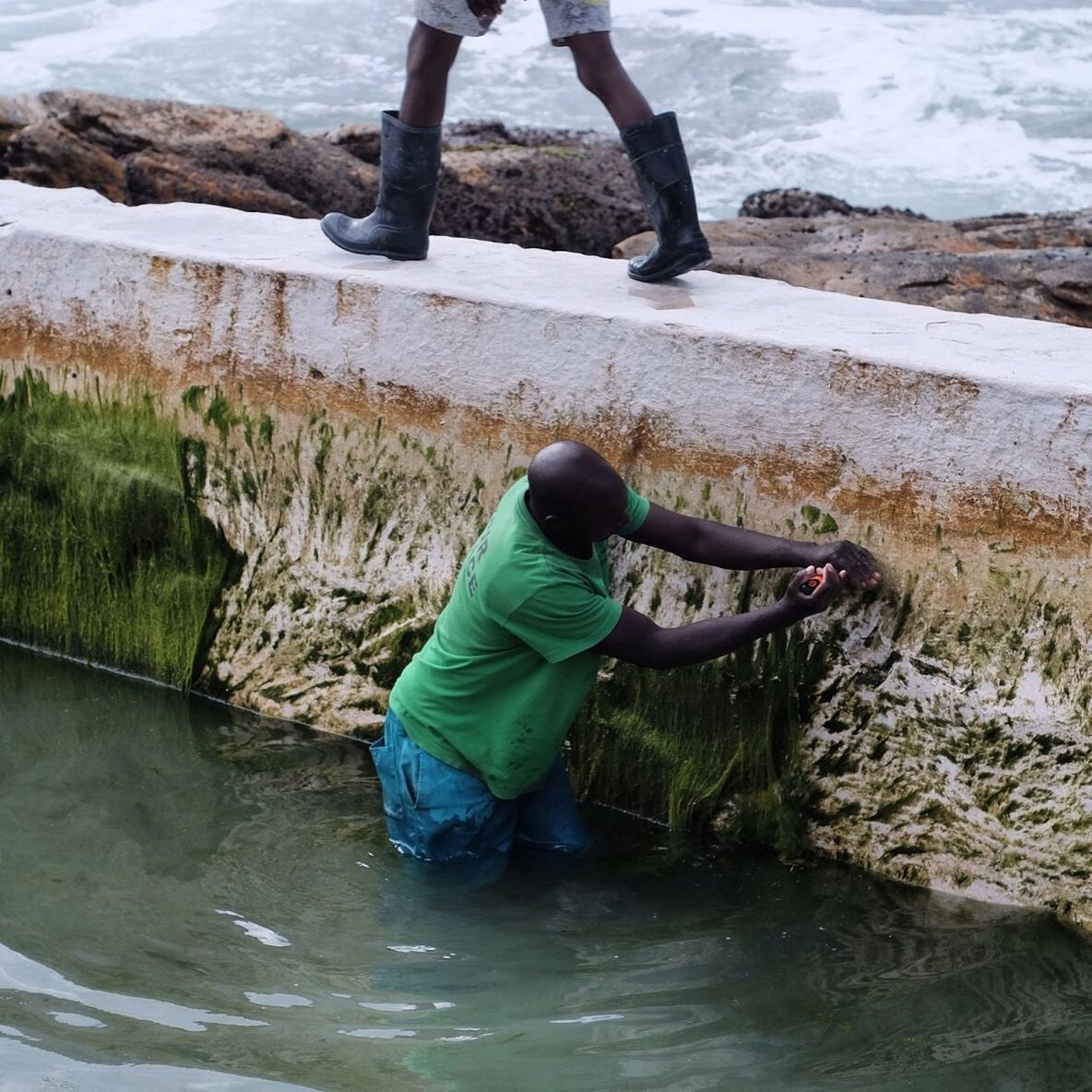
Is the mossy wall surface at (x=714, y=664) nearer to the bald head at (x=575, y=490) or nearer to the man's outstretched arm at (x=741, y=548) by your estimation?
the man's outstretched arm at (x=741, y=548)

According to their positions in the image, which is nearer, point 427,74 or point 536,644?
point 536,644

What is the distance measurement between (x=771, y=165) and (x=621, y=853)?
11.4 metres

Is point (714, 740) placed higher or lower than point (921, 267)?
lower

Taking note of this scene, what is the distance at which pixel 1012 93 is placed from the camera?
1639 centimetres

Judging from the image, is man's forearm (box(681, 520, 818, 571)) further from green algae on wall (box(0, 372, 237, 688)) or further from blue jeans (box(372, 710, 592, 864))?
green algae on wall (box(0, 372, 237, 688))

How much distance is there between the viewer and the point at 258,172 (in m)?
7.58

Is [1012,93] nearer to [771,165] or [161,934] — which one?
[771,165]

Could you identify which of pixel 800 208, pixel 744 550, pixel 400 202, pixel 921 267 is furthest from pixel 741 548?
pixel 800 208

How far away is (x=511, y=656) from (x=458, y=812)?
1.41ft

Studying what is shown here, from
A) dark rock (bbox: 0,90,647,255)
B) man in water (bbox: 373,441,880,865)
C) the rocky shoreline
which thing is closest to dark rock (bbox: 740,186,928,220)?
the rocky shoreline

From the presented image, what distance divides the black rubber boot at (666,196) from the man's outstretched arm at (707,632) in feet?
4.02

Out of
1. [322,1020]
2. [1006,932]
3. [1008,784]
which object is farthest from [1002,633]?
[322,1020]

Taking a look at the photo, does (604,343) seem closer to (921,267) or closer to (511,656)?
(511,656)

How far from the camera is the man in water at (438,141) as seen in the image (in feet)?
14.2
